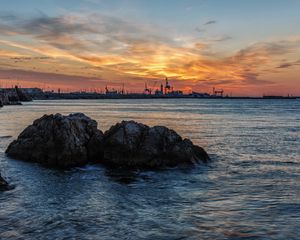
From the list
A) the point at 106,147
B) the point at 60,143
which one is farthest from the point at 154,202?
the point at 60,143

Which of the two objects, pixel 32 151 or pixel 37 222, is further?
pixel 32 151

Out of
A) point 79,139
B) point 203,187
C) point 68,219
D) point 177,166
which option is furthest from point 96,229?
point 79,139

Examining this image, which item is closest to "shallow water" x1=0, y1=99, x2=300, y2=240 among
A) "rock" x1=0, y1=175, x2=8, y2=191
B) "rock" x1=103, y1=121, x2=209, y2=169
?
"rock" x1=0, y1=175, x2=8, y2=191

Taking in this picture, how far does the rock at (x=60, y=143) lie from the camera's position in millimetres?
29594

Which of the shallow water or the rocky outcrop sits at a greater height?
the rocky outcrop

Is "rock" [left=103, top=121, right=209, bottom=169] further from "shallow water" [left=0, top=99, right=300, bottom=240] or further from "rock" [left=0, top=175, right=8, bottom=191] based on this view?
"rock" [left=0, top=175, right=8, bottom=191]

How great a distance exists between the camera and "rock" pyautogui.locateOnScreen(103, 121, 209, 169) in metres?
29.0

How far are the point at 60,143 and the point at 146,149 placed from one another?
6752mm

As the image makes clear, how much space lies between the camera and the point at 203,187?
22.6 meters

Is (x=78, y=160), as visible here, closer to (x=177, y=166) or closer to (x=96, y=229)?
(x=177, y=166)

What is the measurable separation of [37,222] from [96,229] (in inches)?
105

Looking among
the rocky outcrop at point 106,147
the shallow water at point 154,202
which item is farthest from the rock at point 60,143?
the shallow water at point 154,202

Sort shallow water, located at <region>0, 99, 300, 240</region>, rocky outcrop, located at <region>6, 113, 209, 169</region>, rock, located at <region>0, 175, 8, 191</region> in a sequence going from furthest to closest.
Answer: rocky outcrop, located at <region>6, 113, 209, 169</region> → rock, located at <region>0, 175, 8, 191</region> → shallow water, located at <region>0, 99, 300, 240</region>

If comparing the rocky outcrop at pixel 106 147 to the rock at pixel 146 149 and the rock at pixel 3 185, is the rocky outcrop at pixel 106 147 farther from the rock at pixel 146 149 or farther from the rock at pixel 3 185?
the rock at pixel 3 185
